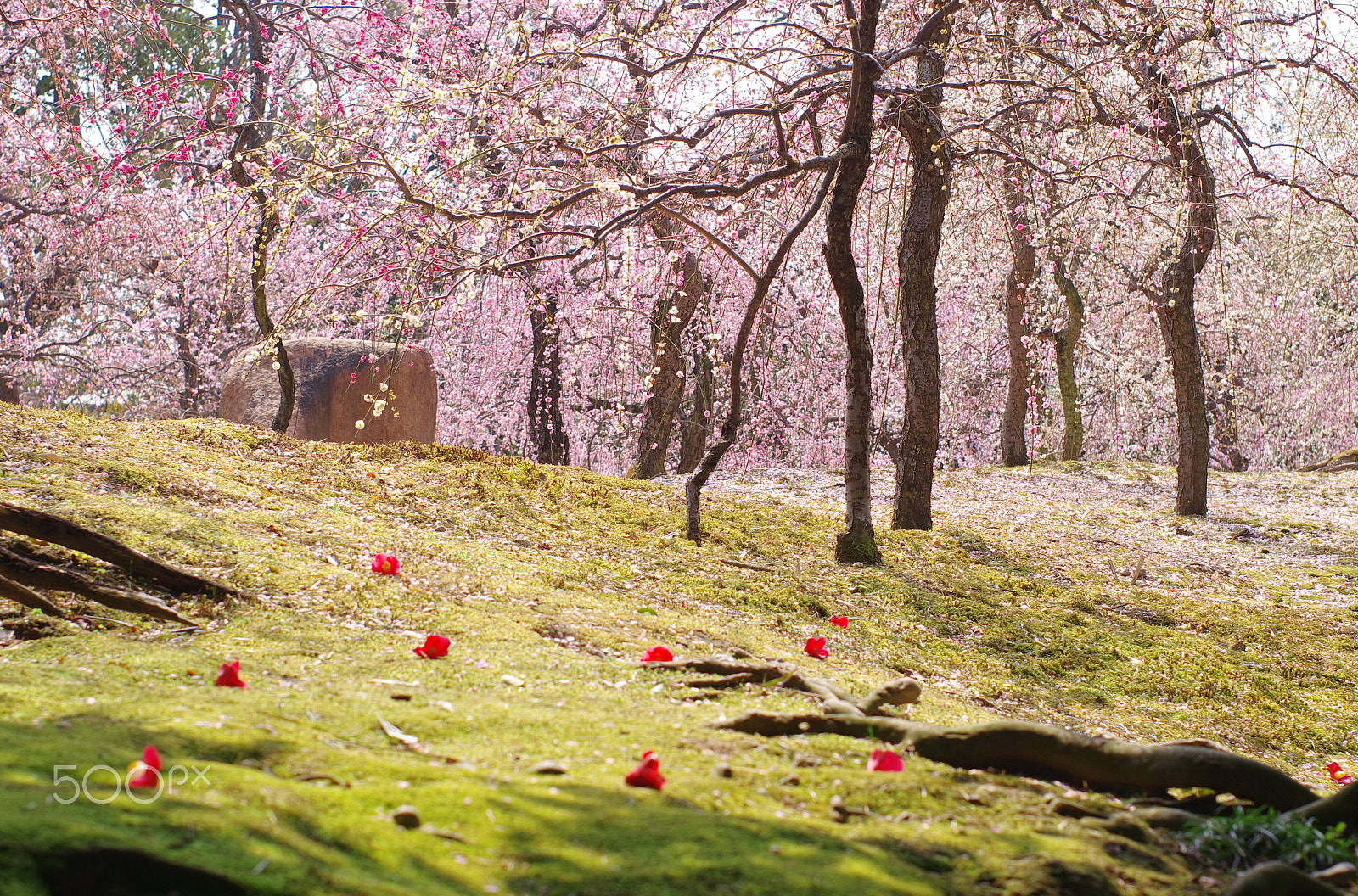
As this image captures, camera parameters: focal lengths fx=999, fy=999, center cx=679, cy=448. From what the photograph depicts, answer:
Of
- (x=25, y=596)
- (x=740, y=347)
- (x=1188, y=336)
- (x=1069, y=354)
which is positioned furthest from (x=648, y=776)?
(x=1069, y=354)

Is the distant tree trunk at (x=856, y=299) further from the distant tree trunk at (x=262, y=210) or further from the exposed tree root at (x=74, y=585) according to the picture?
the exposed tree root at (x=74, y=585)

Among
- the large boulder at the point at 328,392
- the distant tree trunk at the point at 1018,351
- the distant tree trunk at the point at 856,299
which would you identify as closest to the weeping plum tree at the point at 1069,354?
the distant tree trunk at the point at 1018,351

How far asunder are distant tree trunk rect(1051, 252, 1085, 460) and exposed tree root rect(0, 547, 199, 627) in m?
15.0

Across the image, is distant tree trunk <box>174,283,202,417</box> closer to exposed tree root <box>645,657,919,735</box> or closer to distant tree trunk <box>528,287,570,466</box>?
distant tree trunk <box>528,287,570,466</box>

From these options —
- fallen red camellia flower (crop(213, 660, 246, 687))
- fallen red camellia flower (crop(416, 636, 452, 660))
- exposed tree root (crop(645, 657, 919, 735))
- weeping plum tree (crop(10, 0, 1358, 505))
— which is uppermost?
weeping plum tree (crop(10, 0, 1358, 505))

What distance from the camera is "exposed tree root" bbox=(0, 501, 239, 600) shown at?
4.23m

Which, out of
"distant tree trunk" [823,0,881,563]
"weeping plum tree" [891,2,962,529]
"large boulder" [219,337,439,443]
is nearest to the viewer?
"distant tree trunk" [823,0,881,563]

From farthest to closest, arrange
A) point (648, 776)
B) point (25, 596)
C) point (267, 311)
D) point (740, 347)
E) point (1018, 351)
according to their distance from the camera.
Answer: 1. point (1018, 351)
2. point (267, 311)
3. point (740, 347)
4. point (25, 596)
5. point (648, 776)

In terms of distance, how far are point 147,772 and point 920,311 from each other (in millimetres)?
8608

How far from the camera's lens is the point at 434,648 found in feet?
13.6

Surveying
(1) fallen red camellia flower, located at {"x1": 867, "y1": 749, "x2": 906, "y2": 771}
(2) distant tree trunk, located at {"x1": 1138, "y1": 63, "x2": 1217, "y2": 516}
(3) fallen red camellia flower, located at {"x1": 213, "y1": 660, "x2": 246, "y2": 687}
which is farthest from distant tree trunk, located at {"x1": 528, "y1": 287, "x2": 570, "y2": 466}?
(1) fallen red camellia flower, located at {"x1": 867, "y1": 749, "x2": 906, "y2": 771}

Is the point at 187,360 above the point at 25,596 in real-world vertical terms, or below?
above

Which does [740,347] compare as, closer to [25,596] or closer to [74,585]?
[74,585]

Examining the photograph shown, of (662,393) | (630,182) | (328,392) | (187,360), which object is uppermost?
(630,182)
